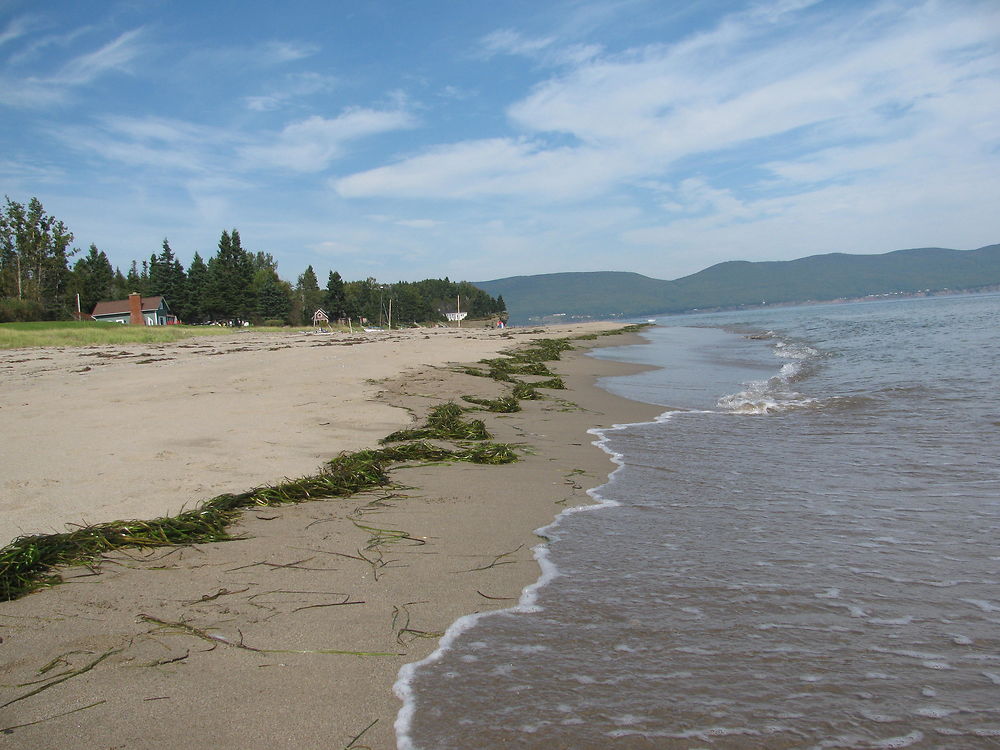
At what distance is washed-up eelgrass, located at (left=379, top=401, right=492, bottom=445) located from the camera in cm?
629

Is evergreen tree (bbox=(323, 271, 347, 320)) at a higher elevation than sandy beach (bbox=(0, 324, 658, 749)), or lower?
higher

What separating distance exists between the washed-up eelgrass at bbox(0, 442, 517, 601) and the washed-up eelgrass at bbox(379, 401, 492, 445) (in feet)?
3.08

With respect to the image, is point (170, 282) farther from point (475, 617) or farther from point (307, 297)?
point (475, 617)

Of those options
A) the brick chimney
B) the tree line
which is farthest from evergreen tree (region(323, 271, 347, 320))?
the brick chimney

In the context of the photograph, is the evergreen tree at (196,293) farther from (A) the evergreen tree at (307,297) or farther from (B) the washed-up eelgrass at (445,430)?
(B) the washed-up eelgrass at (445,430)

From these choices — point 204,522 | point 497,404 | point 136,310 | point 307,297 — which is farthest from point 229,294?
point 204,522

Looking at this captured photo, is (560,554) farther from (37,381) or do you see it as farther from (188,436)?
(37,381)

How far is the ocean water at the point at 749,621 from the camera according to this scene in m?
1.90

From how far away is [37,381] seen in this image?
991 cm

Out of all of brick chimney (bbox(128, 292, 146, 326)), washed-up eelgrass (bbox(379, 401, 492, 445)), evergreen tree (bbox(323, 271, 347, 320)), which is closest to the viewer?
washed-up eelgrass (bbox(379, 401, 492, 445))

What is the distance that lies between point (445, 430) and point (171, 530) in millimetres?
3556

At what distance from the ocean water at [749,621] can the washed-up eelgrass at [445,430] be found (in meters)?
1.80

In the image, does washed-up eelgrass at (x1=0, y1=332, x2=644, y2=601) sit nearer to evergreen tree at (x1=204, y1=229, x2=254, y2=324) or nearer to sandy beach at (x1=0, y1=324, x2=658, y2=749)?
sandy beach at (x1=0, y1=324, x2=658, y2=749)

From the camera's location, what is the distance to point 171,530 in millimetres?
3311
